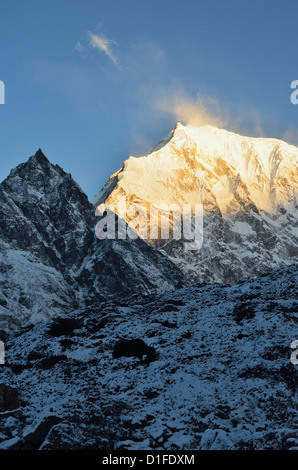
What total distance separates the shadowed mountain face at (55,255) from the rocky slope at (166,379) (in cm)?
5877

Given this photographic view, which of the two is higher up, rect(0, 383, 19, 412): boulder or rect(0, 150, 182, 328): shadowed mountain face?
rect(0, 150, 182, 328): shadowed mountain face

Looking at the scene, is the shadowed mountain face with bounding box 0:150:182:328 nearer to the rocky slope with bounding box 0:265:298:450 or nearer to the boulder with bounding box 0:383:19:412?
the rocky slope with bounding box 0:265:298:450

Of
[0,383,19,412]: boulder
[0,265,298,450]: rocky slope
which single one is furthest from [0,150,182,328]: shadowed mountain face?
[0,383,19,412]: boulder

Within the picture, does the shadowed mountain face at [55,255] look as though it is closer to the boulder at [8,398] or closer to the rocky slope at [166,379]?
the rocky slope at [166,379]

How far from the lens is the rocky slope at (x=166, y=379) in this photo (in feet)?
82.8

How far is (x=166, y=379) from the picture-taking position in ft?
103

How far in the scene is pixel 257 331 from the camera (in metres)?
35.8

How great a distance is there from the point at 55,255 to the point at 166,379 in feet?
330

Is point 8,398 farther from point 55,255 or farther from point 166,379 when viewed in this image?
point 55,255

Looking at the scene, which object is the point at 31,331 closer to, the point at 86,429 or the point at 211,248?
the point at 86,429

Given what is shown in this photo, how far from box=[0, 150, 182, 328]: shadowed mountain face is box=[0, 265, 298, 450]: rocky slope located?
58770 millimetres

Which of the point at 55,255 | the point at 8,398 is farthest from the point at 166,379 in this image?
the point at 55,255

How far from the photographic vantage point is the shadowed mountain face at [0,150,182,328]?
106312mm
